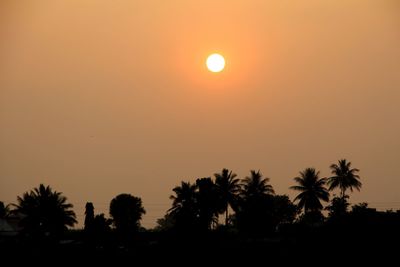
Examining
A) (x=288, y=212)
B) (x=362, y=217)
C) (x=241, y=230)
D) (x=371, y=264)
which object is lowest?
(x=371, y=264)

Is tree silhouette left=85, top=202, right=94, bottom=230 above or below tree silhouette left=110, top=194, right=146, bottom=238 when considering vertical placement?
below

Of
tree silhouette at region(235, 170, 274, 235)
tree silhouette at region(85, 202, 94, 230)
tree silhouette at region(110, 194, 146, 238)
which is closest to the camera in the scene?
tree silhouette at region(85, 202, 94, 230)

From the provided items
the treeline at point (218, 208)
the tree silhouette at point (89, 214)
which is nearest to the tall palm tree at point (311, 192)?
the treeline at point (218, 208)

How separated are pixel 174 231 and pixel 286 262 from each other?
13777 millimetres

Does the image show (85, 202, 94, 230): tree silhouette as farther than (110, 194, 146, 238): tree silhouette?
No

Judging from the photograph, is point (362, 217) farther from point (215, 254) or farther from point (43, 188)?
point (43, 188)

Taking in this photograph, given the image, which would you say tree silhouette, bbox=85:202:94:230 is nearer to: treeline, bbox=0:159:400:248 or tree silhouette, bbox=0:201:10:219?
treeline, bbox=0:159:400:248

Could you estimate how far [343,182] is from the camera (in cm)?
15000

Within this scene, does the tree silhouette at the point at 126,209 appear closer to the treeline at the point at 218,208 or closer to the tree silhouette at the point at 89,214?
the treeline at the point at 218,208

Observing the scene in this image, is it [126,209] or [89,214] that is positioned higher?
[126,209]

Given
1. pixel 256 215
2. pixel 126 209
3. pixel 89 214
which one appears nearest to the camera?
pixel 89 214

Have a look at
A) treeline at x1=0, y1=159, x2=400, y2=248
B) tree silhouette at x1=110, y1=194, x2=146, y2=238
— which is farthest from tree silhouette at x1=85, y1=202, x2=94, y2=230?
tree silhouette at x1=110, y1=194, x2=146, y2=238

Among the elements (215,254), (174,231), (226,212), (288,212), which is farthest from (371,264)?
(288,212)

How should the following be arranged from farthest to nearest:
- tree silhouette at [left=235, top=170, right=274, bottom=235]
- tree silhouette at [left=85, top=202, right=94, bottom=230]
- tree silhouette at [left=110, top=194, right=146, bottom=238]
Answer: tree silhouette at [left=110, top=194, right=146, bottom=238], tree silhouette at [left=235, top=170, right=274, bottom=235], tree silhouette at [left=85, top=202, right=94, bottom=230]
